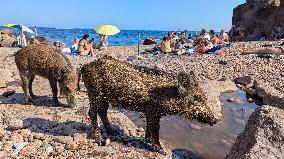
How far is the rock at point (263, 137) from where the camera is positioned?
5605 mm

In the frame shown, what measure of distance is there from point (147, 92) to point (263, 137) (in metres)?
2.08

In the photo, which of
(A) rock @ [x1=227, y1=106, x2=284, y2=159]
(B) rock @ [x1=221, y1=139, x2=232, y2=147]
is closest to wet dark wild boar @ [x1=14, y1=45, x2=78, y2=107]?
(B) rock @ [x1=221, y1=139, x2=232, y2=147]

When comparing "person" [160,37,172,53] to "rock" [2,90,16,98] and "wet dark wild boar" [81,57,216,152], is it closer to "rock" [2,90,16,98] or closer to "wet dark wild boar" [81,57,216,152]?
"rock" [2,90,16,98]

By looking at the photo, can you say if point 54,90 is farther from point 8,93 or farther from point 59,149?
point 59,149

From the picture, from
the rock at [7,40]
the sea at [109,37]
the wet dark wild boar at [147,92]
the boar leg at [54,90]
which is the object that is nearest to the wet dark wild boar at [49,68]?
the boar leg at [54,90]

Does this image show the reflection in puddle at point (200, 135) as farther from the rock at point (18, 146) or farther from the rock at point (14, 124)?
the rock at point (14, 124)

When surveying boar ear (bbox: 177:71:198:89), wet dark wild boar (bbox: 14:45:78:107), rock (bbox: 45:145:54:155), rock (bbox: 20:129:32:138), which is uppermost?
boar ear (bbox: 177:71:198:89)

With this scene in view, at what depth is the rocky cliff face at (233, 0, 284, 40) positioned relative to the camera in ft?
110

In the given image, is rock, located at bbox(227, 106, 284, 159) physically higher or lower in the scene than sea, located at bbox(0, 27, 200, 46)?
higher

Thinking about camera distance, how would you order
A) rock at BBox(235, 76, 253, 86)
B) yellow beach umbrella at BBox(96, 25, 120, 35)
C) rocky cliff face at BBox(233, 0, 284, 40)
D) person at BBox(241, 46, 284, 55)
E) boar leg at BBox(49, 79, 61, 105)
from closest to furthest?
1. boar leg at BBox(49, 79, 61, 105)
2. rock at BBox(235, 76, 253, 86)
3. person at BBox(241, 46, 284, 55)
4. yellow beach umbrella at BBox(96, 25, 120, 35)
5. rocky cliff face at BBox(233, 0, 284, 40)

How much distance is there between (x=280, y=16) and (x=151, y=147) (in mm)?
29514

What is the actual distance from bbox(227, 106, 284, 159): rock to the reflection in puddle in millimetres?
1228

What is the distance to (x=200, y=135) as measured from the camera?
29.3 ft

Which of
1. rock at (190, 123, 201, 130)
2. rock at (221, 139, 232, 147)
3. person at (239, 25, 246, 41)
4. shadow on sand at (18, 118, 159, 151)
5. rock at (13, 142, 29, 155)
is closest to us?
rock at (13, 142, 29, 155)
